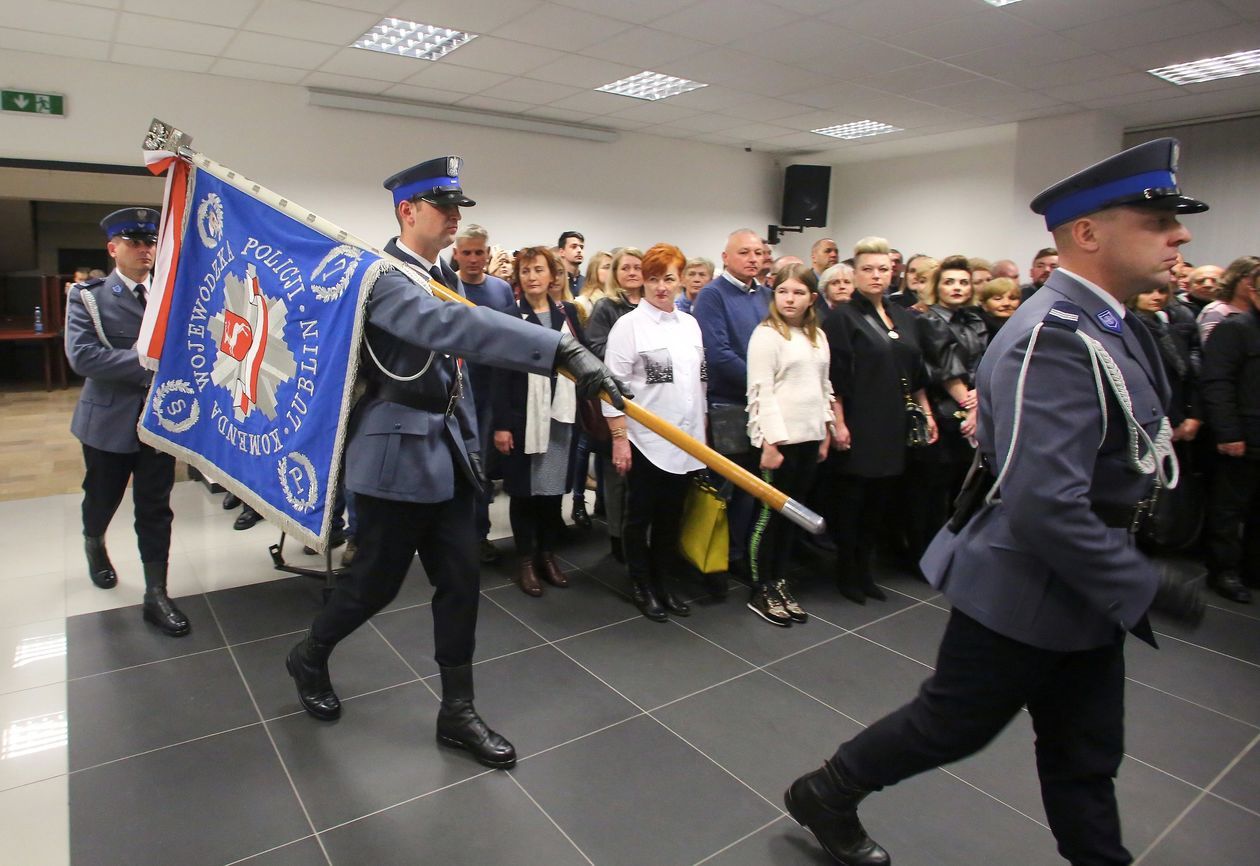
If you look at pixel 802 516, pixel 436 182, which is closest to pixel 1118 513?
pixel 802 516

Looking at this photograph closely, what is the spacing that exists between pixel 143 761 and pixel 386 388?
4.06 feet

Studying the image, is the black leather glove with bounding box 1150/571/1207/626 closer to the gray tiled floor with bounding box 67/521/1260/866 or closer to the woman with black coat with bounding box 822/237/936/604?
the gray tiled floor with bounding box 67/521/1260/866

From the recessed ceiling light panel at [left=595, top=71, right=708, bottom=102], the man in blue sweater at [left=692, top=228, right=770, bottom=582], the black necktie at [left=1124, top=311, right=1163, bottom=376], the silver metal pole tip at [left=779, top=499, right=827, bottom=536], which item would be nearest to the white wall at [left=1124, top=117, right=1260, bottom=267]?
the recessed ceiling light panel at [left=595, top=71, right=708, bottom=102]

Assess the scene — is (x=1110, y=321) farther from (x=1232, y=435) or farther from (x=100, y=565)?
(x=100, y=565)

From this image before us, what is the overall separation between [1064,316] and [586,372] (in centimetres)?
88

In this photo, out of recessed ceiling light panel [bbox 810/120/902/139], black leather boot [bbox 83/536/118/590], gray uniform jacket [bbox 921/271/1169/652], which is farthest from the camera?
recessed ceiling light panel [bbox 810/120/902/139]

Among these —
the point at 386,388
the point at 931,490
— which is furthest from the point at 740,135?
the point at 386,388

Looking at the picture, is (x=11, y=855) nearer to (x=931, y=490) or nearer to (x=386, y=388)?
(x=386, y=388)

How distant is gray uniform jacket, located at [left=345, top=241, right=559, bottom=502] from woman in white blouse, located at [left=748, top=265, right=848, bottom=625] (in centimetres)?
133

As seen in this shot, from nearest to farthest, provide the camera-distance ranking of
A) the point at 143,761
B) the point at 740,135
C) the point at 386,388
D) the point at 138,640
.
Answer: the point at 386,388
the point at 143,761
the point at 138,640
the point at 740,135

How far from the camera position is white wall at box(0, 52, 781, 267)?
5582 mm

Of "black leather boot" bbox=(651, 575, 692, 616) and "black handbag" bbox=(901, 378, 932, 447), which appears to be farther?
"black handbag" bbox=(901, 378, 932, 447)

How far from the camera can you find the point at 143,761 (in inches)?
80.7

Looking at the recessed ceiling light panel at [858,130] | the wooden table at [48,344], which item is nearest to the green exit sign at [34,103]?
the wooden table at [48,344]
